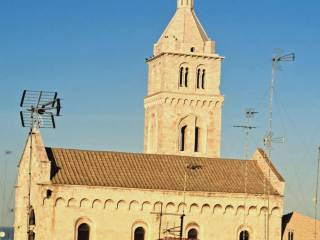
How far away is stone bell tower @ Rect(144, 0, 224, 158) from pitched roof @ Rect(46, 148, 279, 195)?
31.7 ft

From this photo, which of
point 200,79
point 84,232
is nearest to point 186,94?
point 200,79

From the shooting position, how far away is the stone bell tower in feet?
347

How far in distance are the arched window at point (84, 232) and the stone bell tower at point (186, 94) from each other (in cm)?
1780

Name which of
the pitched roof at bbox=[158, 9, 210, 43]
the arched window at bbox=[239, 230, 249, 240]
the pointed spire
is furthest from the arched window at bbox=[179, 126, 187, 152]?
the arched window at bbox=[239, 230, 249, 240]

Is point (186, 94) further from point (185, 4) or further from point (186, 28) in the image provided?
point (185, 4)

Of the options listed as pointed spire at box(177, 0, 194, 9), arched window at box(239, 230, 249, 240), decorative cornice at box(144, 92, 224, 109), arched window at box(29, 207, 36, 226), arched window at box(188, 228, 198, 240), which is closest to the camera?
arched window at box(29, 207, 36, 226)

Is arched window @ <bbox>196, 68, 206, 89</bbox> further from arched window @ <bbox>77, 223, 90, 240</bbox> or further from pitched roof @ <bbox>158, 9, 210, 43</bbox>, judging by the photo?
arched window @ <bbox>77, 223, 90, 240</bbox>

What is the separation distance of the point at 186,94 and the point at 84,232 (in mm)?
21989

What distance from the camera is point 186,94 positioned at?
348 feet

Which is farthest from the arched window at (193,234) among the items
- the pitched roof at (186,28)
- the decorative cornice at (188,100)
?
the pitched roof at (186,28)

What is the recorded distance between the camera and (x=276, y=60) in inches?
3145

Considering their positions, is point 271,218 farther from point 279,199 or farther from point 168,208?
point 168,208

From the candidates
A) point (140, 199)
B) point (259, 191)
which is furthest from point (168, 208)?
point (259, 191)

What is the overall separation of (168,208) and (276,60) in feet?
59.0
